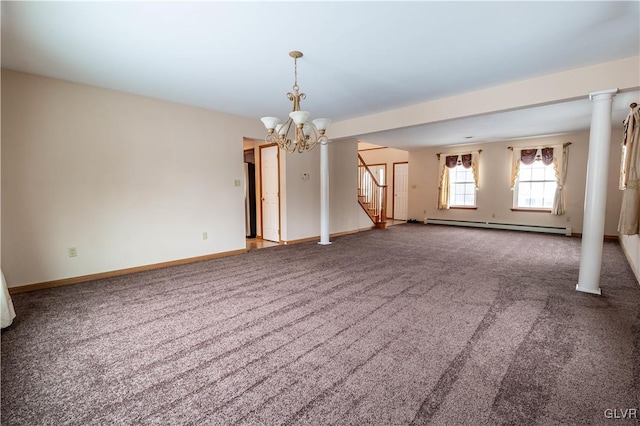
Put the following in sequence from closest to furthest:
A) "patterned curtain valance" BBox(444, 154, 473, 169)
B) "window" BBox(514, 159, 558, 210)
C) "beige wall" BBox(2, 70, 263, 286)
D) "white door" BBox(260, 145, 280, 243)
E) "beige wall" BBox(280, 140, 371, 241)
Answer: "beige wall" BBox(2, 70, 263, 286), "beige wall" BBox(280, 140, 371, 241), "white door" BBox(260, 145, 280, 243), "window" BBox(514, 159, 558, 210), "patterned curtain valance" BBox(444, 154, 473, 169)

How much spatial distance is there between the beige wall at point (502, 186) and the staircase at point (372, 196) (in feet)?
6.67

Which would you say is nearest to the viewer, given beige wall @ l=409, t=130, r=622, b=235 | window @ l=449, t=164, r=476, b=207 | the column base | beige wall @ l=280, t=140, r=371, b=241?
the column base

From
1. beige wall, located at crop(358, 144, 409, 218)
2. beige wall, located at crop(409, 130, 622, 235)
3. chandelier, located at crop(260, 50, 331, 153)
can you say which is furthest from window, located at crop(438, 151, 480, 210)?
chandelier, located at crop(260, 50, 331, 153)

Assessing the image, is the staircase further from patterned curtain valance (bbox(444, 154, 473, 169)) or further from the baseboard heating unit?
patterned curtain valance (bbox(444, 154, 473, 169))

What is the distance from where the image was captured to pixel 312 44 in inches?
106

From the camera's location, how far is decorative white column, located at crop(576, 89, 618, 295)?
10.3 feet

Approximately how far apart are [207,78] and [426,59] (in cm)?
255

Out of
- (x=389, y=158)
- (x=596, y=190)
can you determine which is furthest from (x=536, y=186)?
(x=596, y=190)

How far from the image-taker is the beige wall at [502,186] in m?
6.69

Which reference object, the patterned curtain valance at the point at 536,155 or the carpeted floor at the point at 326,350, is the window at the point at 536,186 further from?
the carpeted floor at the point at 326,350

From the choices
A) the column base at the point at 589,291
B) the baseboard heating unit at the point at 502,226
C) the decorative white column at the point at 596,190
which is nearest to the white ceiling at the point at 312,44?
the decorative white column at the point at 596,190

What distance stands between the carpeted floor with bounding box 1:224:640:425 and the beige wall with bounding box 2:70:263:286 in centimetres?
55

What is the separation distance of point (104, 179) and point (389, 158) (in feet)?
29.7

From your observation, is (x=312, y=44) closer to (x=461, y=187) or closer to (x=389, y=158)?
(x=461, y=187)
